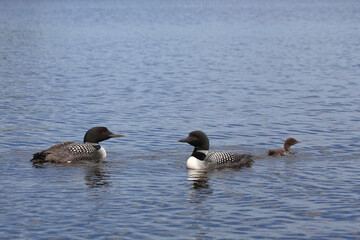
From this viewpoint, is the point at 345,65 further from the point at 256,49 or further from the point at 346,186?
the point at 346,186

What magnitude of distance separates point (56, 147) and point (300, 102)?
45.3 ft

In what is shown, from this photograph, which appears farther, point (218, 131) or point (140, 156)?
point (218, 131)

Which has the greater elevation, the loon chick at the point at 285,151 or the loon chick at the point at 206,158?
the loon chick at the point at 285,151

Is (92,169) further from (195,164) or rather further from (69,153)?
(195,164)

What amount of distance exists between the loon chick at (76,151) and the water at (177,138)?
28 centimetres

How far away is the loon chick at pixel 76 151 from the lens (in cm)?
1764

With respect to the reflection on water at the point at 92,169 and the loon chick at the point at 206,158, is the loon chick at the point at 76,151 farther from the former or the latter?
the loon chick at the point at 206,158

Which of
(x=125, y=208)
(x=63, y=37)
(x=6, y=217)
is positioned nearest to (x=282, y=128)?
(x=125, y=208)

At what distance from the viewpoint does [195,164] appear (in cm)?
1725

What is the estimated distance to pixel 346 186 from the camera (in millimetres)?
15641

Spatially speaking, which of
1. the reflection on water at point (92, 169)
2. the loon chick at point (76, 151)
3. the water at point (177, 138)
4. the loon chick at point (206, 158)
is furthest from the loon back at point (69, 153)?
the loon chick at point (206, 158)

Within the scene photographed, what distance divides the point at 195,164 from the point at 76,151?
3.17m

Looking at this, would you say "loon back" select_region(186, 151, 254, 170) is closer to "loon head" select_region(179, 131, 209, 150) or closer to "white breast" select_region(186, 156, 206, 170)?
"white breast" select_region(186, 156, 206, 170)

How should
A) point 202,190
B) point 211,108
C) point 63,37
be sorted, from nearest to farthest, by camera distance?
point 202,190 < point 211,108 < point 63,37
